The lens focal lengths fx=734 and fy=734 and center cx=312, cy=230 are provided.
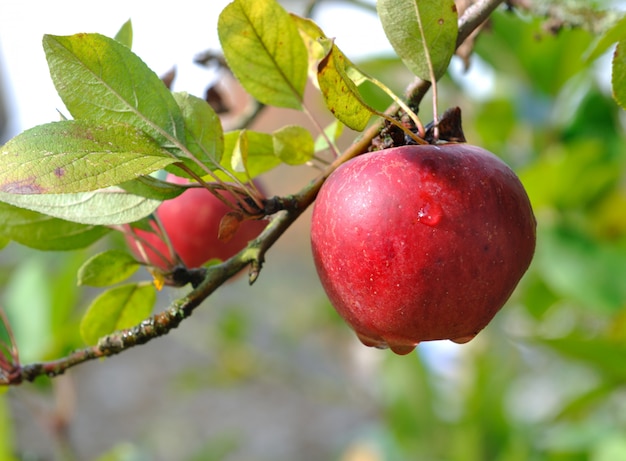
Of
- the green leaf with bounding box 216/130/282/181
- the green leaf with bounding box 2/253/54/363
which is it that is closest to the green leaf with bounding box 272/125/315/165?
the green leaf with bounding box 216/130/282/181

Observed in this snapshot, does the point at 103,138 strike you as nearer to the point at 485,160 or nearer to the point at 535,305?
the point at 485,160

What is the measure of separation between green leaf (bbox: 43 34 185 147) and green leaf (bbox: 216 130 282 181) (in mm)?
63

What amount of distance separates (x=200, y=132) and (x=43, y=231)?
203mm

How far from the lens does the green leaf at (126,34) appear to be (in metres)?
0.59

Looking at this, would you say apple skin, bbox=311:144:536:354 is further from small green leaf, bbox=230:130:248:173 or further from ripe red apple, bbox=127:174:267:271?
ripe red apple, bbox=127:174:267:271

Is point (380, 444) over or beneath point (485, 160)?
beneath

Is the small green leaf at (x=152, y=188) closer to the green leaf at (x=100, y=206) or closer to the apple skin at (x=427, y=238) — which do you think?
the green leaf at (x=100, y=206)

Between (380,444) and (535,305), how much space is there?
0.53 meters

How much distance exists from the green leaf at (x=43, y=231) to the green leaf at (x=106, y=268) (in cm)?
5

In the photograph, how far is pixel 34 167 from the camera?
0.43 m

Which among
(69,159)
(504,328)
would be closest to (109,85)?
(69,159)

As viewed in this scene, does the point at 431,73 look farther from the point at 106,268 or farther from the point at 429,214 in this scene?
the point at 106,268

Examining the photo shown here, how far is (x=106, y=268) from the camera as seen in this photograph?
1.98ft

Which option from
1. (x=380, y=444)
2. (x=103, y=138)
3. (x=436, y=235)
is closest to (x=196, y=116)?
(x=103, y=138)
